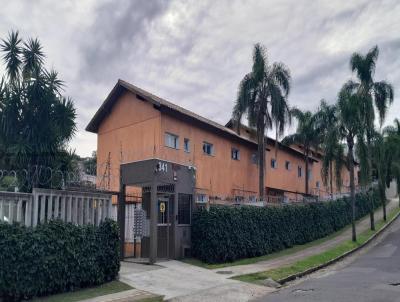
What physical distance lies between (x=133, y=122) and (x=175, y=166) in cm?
820

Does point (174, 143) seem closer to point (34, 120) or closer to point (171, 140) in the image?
point (171, 140)

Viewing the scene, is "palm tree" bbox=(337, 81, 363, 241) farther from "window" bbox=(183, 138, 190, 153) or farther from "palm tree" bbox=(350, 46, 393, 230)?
"window" bbox=(183, 138, 190, 153)

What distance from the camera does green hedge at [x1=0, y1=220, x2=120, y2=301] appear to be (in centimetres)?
1055

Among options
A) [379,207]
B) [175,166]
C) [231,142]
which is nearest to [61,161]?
[175,166]

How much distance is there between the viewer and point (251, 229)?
2016cm

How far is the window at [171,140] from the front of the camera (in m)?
23.8

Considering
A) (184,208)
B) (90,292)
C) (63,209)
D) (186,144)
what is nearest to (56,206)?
(63,209)

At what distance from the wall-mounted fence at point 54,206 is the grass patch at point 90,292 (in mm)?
1944

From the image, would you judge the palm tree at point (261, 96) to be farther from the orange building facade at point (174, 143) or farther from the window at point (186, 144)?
the window at point (186, 144)

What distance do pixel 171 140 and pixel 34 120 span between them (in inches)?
344

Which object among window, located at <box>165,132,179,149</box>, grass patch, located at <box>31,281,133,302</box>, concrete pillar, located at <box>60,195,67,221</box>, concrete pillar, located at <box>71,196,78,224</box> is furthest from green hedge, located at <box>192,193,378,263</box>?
concrete pillar, located at <box>60,195,67,221</box>

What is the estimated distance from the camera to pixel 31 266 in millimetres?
10906

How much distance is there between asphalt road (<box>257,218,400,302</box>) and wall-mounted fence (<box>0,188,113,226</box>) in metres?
5.74

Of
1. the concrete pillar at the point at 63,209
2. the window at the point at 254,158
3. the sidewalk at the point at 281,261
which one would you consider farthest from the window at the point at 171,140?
the concrete pillar at the point at 63,209
